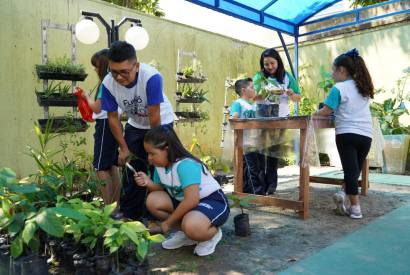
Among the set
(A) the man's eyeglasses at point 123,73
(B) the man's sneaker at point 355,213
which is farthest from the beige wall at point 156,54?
(B) the man's sneaker at point 355,213

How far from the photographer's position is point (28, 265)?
1669 mm

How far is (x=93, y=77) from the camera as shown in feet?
16.9

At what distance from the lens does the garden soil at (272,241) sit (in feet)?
6.27

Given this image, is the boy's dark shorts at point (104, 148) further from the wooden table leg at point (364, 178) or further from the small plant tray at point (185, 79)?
the small plant tray at point (185, 79)

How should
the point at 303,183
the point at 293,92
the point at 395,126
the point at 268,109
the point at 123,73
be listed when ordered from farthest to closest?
1. the point at 395,126
2. the point at 293,92
3. the point at 268,109
4. the point at 303,183
5. the point at 123,73

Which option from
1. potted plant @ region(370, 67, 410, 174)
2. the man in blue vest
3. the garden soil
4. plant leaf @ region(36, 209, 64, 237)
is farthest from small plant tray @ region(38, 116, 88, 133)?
potted plant @ region(370, 67, 410, 174)

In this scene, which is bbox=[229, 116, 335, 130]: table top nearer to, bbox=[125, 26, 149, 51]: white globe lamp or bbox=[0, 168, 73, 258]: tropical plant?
bbox=[125, 26, 149, 51]: white globe lamp

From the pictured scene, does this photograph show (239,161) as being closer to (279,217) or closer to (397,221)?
(279,217)

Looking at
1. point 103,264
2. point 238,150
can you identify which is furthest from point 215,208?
point 238,150

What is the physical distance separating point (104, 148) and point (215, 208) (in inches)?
41.1

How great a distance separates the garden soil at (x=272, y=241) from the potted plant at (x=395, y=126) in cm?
195

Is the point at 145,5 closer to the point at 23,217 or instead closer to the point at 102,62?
the point at 102,62

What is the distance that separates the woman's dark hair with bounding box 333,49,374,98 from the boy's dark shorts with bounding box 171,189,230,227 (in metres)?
1.51

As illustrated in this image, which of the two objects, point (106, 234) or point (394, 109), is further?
point (394, 109)
